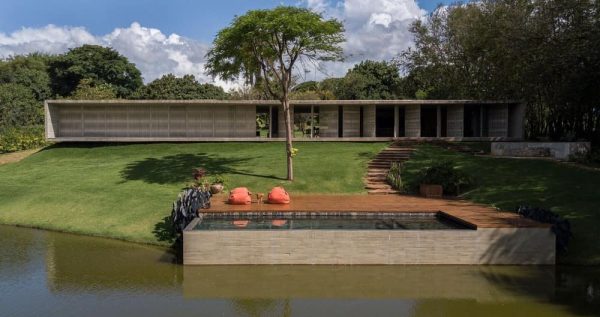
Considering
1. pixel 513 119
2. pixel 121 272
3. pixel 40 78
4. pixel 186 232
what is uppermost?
pixel 40 78

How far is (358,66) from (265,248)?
45661 mm

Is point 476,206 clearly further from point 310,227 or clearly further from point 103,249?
point 103,249

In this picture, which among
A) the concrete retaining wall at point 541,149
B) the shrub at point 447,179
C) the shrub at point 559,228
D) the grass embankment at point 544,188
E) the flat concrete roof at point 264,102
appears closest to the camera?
the shrub at point 559,228

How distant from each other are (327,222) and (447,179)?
20.4 ft

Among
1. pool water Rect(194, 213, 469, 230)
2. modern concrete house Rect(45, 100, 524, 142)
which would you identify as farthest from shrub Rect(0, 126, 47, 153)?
pool water Rect(194, 213, 469, 230)

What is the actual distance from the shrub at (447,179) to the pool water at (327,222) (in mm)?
3989

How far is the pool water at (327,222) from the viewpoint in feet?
37.6

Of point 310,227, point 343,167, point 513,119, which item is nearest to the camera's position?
point 310,227

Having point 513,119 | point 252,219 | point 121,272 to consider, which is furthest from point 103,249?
point 513,119

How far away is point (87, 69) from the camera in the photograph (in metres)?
52.2

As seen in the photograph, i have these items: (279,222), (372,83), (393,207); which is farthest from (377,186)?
A: (372,83)

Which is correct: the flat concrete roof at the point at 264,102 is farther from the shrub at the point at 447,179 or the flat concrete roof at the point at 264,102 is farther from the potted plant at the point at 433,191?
the potted plant at the point at 433,191

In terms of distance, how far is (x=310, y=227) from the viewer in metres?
11.5

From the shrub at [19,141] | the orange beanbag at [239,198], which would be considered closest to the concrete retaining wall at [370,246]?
the orange beanbag at [239,198]
